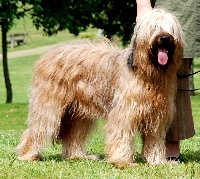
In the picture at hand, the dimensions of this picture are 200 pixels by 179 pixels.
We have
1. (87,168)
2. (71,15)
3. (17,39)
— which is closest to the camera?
(87,168)

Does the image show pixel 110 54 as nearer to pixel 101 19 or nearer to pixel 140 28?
pixel 140 28

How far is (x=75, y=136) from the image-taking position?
23.8 ft

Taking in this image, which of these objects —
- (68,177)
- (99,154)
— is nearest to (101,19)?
(99,154)

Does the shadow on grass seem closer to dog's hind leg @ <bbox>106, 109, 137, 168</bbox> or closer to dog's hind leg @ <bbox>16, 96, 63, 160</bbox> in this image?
dog's hind leg @ <bbox>106, 109, 137, 168</bbox>

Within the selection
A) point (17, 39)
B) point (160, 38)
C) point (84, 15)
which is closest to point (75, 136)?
point (160, 38)

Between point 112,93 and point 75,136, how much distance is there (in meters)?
1.00

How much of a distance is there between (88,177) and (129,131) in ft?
2.56

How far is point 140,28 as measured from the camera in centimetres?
598

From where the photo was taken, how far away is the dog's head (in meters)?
5.85

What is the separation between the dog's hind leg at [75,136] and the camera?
23.6ft

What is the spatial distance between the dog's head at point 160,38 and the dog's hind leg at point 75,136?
1.56 m

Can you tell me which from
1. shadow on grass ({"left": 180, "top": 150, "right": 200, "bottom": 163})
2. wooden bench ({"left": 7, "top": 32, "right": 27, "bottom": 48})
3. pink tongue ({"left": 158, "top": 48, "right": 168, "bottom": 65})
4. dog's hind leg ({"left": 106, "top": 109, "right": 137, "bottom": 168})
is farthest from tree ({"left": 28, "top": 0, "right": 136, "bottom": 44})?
wooden bench ({"left": 7, "top": 32, "right": 27, "bottom": 48})

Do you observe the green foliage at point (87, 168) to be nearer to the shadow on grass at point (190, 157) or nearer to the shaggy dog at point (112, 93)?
the shadow on grass at point (190, 157)

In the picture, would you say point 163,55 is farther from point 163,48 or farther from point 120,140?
point 120,140
